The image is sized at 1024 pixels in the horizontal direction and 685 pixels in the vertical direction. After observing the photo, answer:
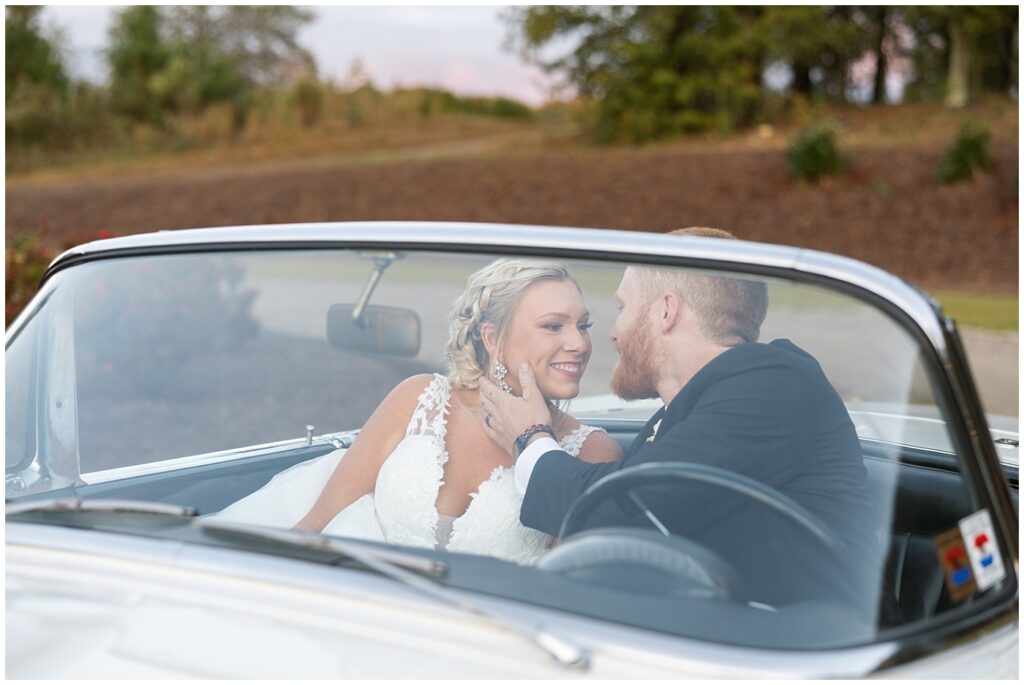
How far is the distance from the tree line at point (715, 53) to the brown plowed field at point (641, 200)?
→ 164 cm

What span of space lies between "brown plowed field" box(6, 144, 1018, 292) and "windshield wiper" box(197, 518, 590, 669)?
1478 centimetres

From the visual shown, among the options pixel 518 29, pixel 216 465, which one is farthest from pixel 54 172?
pixel 216 465

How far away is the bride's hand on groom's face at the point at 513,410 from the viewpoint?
88.8 inches

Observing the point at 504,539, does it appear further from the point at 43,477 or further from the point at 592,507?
the point at 43,477

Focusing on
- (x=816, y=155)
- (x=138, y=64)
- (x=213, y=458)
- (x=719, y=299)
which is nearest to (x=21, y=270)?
(x=213, y=458)

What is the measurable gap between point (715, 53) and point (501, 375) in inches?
860

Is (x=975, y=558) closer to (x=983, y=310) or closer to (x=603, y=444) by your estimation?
(x=603, y=444)

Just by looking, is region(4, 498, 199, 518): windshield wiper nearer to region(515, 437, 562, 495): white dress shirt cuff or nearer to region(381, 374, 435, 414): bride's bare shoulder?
region(515, 437, 562, 495): white dress shirt cuff

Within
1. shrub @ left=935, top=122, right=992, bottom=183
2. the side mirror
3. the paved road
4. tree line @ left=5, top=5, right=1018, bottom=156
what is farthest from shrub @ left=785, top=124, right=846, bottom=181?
the side mirror

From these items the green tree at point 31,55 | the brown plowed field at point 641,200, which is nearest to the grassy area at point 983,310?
the brown plowed field at point 641,200

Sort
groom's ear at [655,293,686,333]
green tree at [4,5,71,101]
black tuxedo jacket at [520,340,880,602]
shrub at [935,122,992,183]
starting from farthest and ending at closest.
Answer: green tree at [4,5,71,101]
shrub at [935,122,992,183]
groom's ear at [655,293,686,333]
black tuxedo jacket at [520,340,880,602]

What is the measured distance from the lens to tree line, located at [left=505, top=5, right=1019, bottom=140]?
22.6 m

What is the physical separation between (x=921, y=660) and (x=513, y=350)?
1.12 metres

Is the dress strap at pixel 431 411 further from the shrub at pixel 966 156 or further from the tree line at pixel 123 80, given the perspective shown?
the tree line at pixel 123 80
